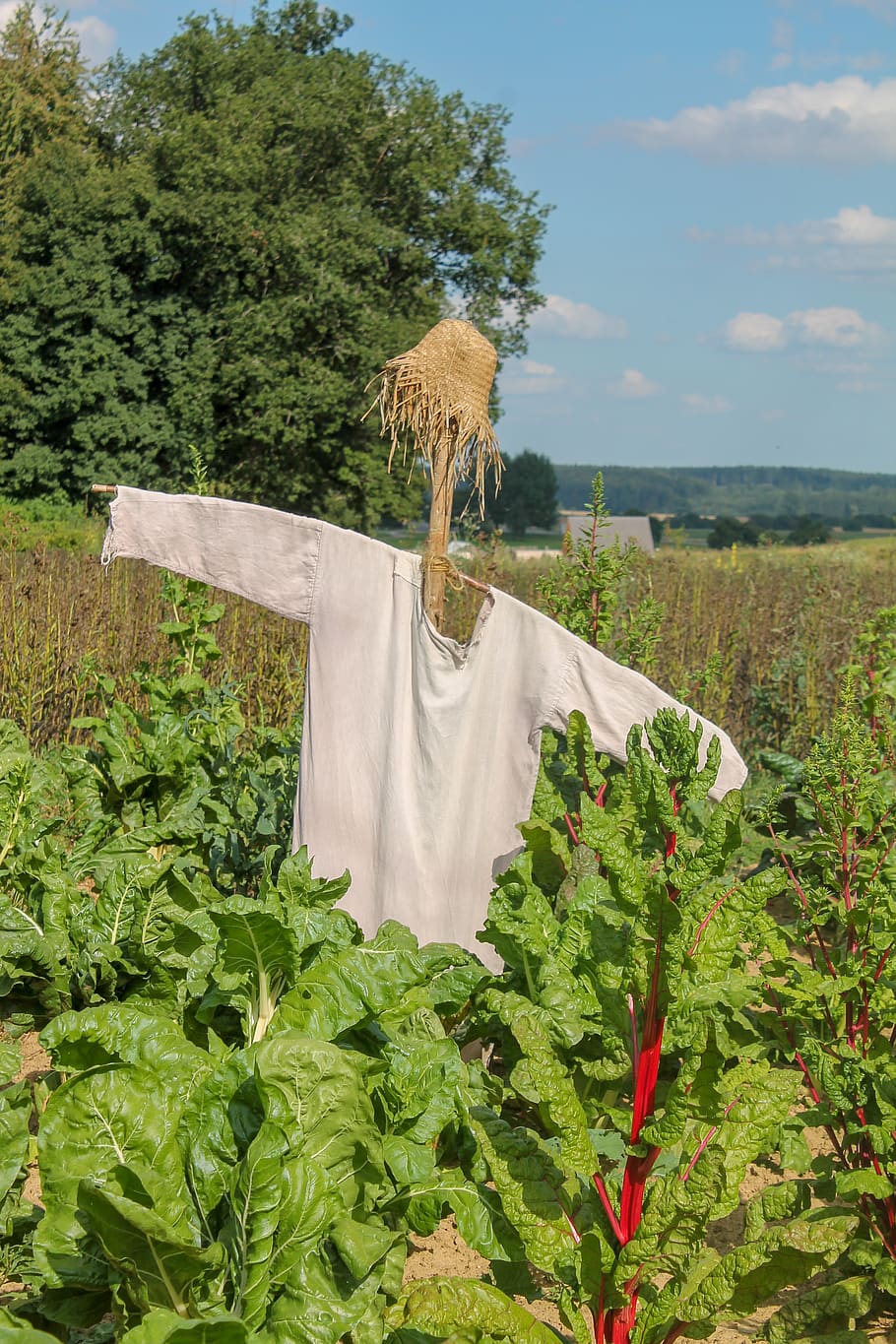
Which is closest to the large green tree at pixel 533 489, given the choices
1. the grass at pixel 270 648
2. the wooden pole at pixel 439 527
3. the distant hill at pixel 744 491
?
the distant hill at pixel 744 491

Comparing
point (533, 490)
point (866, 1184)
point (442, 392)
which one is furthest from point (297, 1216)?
point (533, 490)

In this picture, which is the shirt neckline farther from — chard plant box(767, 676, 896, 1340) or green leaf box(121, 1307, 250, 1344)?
green leaf box(121, 1307, 250, 1344)

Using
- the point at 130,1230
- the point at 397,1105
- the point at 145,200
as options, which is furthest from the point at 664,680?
the point at 145,200

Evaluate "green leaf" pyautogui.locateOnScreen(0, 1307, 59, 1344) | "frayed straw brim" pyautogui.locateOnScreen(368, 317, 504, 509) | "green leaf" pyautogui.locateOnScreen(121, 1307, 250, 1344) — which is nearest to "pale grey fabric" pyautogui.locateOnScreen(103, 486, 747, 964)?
"frayed straw brim" pyautogui.locateOnScreen(368, 317, 504, 509)

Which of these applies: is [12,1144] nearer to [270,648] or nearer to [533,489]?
[270,648]

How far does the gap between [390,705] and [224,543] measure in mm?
672

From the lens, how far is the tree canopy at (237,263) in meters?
24.5

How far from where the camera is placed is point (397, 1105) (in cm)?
237

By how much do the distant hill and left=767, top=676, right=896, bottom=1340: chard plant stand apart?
115812 mm

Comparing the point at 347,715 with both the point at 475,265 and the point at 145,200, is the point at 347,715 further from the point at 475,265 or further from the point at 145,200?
the point at 475,265

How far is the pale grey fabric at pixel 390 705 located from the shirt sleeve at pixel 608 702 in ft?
0.11

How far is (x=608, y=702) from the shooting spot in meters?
3.33

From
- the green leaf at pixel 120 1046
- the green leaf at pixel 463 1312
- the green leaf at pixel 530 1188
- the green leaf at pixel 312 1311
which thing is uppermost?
the green leaf at pixel 120 1046

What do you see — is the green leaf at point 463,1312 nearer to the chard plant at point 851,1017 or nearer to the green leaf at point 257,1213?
the green leaf at point 257,1213
